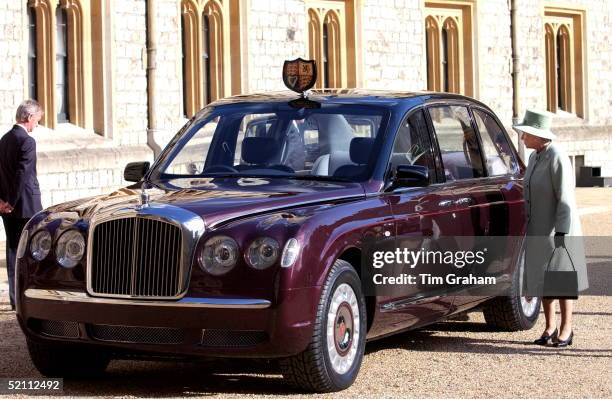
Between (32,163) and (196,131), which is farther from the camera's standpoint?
(32,163)

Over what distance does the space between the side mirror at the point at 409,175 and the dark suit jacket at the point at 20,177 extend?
12.3ft

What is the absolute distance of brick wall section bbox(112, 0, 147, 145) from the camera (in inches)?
855

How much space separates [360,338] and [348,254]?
A: 1.53 feet

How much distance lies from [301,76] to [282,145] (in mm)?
546

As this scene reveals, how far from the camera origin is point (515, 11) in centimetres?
2828

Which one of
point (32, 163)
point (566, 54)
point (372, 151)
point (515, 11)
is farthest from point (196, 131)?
point (566, 54)

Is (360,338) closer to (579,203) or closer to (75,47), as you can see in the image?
(75,47)

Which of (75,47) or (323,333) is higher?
(75,47)

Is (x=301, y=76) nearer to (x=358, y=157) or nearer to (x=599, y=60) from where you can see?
(x=358, y=157)

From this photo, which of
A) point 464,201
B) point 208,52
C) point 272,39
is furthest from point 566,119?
point 464,201

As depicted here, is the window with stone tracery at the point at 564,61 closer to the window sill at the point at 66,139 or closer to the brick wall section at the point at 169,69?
the brick wall section at the point at 169,69

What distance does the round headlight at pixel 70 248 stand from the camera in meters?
7.67

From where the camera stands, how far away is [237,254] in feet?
24.1

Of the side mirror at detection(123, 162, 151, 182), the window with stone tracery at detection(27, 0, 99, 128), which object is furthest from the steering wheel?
the window with stone tracery at detection(27, 0, 99, 128)
